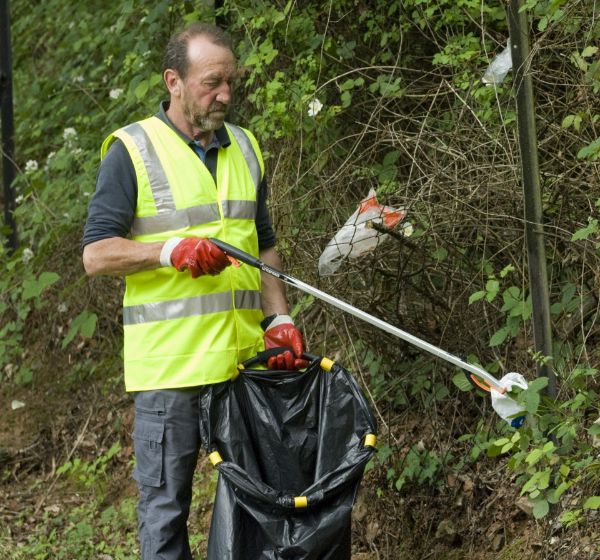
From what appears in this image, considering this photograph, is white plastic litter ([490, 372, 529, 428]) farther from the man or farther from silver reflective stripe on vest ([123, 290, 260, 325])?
silver reflective stripe on vest ([123, 290, 260, 325])

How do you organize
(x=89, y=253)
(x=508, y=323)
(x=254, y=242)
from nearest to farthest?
(x=89, y=253) < (x=254, y=242) < (x=508, y=323)

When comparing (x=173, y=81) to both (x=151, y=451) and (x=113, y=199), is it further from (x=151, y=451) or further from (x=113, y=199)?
(x=151, y=451)

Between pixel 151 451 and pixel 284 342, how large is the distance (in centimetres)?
59

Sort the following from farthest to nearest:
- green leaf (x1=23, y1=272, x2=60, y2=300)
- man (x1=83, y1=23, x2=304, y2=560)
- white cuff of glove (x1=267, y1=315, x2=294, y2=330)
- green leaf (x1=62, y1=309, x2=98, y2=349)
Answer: green leaf (x1=23, y1=272, x2=60, y2=300) < green leaf (x1=62, y1=309, x2=98, y2=349) < white cuff of glove (x1=267, y1=315, x2=294, y2=330) < man (x1=83, y1=23, x2=304, y2=560)

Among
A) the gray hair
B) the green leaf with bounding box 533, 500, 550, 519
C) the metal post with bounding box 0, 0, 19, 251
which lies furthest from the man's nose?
the metal post with bounding box 0, 0, 19, 251

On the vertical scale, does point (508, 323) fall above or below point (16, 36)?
above

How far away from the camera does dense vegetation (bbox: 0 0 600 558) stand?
412cm

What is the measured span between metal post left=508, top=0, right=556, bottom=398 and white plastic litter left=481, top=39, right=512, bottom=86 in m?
0.58

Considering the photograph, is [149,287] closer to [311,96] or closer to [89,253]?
[89,253]

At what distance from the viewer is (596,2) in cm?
411

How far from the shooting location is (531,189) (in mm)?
3879

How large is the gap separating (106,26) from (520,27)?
16.1 feet

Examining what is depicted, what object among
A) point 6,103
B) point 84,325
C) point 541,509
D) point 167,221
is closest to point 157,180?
point 167,221

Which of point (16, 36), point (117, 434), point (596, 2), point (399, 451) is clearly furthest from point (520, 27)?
point (16, 36)
